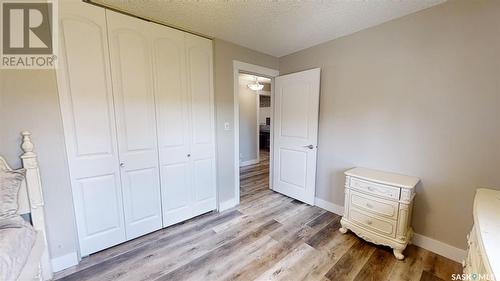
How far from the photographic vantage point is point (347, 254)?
1870 millimetres

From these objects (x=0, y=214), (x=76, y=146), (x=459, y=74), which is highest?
(x=459, y=74)

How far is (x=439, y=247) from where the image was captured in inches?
72.7

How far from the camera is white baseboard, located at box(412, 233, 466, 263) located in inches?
68.9

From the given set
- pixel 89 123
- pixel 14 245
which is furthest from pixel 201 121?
pixel 14 245

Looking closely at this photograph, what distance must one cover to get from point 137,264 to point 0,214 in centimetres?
101

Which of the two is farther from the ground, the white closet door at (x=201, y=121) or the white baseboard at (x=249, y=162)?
the white closet door at (x=201, y=121)

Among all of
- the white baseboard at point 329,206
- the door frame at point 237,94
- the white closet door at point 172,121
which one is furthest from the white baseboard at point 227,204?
the white baseboard at point 329,206

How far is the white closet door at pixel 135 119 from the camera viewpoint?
183 cm

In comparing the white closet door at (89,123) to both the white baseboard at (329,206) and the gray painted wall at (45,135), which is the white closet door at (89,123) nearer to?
the gray painted wall at (45,135)

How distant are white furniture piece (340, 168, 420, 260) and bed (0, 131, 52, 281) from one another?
2.65 metres

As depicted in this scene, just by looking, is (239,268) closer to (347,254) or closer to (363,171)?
(347,254)

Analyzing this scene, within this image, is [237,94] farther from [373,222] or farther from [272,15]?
[373,222]

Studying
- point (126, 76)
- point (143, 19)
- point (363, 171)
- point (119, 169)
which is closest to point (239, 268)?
point (119, 169)

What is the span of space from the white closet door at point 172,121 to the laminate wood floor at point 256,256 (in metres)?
0.34
